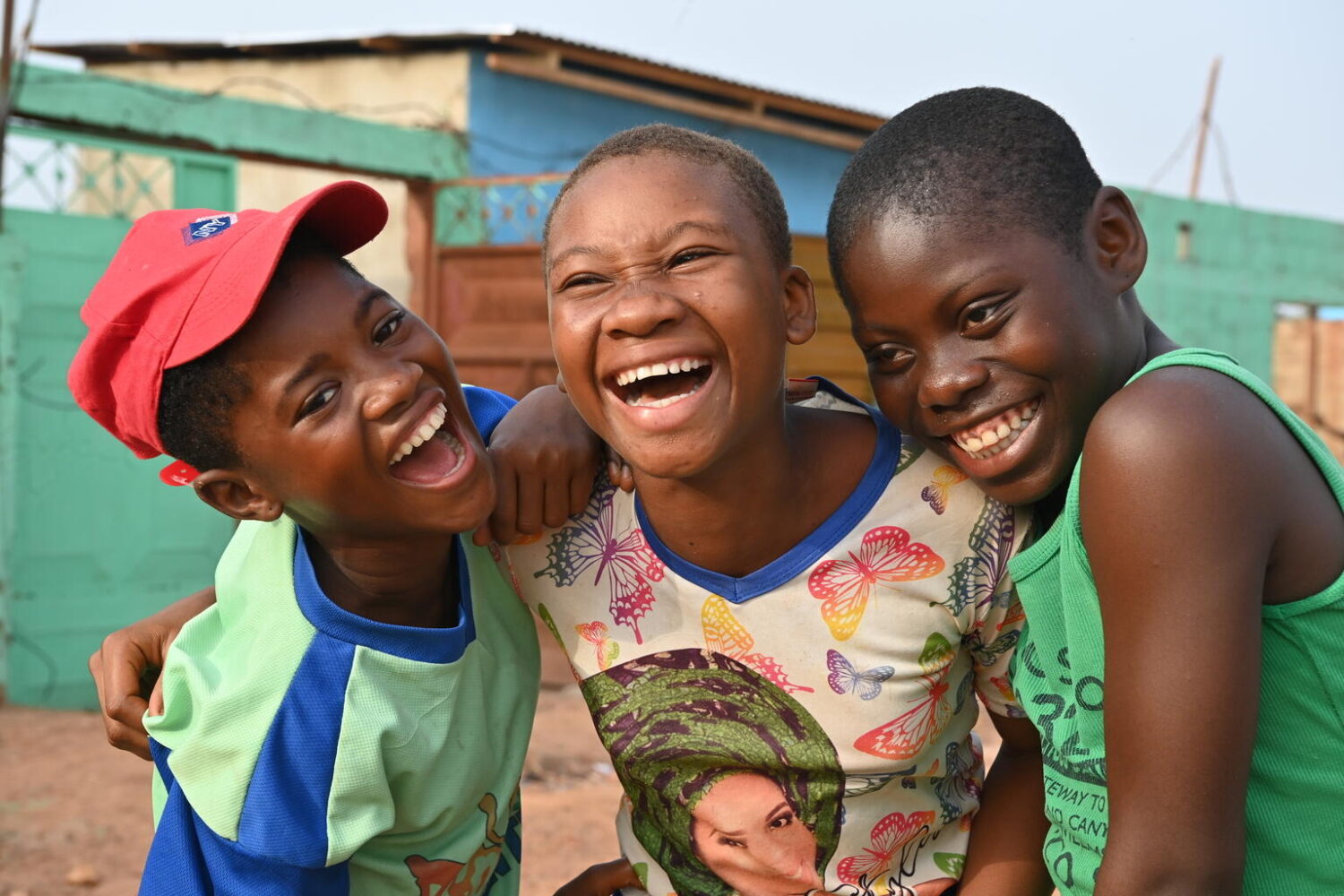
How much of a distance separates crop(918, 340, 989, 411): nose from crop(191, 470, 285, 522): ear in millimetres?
966

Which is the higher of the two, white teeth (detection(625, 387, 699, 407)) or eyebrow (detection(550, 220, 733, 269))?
eyebrow (detection(550, 220, 733, 269))

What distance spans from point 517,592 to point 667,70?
970cm

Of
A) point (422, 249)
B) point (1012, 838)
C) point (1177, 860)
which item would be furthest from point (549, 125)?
point (1177, 860)

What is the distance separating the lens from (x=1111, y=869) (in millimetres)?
1363

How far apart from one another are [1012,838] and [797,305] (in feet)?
2.90

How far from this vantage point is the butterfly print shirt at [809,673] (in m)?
1.87

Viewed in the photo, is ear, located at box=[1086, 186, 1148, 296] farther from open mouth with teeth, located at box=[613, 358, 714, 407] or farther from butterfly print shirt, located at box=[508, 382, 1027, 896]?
open mouth with teeth, located at box=[613, 358, 714, 407]

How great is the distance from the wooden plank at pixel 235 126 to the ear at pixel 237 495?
5531 millimetres

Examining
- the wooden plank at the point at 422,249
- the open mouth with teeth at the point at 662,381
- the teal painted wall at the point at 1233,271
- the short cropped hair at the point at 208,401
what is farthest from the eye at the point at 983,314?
the teal painted wall at the point at 1233,271

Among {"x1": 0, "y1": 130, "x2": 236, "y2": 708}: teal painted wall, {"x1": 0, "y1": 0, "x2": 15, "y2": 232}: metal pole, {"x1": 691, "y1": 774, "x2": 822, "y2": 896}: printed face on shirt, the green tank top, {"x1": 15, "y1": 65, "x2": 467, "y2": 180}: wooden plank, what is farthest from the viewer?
{"x1": 15, "y1": 65, "x2": 467, "y2": 180}: wooden plank

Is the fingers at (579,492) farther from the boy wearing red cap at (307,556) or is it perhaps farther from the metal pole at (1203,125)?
the metal pole at (1203,125)

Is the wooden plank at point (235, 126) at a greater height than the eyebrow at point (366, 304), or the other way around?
the wooden plank at point (235, 126)

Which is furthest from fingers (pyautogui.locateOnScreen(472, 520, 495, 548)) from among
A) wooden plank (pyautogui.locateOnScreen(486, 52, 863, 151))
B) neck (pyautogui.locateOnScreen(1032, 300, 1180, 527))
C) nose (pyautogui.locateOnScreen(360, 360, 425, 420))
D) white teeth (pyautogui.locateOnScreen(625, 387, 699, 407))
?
wooden plank (pyautogui.locateOnScreen(486, 52, 863, 151))

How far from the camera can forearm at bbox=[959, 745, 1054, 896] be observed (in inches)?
76.1
